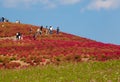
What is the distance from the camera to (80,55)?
47.2 meters

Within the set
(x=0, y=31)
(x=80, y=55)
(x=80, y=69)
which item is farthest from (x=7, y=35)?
(x=80, y=69)

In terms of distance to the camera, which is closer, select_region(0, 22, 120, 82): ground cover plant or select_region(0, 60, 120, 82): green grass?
select_region(0, 60, 120, 82): green grass

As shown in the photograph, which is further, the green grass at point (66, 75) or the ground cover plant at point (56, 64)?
the ground cover plant at point (56, 64)

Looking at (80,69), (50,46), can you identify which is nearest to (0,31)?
(50,46)

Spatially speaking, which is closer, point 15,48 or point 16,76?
point 16,76

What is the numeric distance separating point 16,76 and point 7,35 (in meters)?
65.3

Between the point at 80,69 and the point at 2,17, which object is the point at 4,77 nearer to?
the point at 80,69

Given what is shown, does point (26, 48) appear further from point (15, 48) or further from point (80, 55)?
point (80, 55)

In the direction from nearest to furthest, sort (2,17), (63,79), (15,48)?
1. (63,79)
2. (15,48)
3. (2,17)

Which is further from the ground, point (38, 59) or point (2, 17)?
point (2, 17)

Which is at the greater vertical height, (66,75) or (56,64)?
(66,75)

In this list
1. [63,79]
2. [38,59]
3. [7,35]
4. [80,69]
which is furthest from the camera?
[7,35]

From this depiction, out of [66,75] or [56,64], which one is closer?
[66,75]

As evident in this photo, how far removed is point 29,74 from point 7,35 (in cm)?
6482
